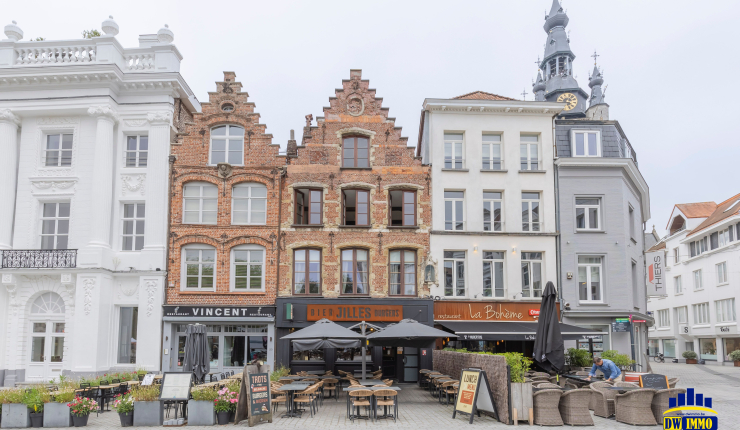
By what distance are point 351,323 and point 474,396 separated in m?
10.7

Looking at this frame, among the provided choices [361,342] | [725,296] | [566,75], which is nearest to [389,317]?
[361,342]

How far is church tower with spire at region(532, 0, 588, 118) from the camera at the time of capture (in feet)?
170

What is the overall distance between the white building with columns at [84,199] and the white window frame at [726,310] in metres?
37.6

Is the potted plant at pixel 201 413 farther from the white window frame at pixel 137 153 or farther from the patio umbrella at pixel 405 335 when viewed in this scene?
the white window frame at pixel 137 153

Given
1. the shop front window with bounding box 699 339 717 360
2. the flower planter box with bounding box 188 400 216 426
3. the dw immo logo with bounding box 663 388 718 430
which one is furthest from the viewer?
the shop front window with bounding box 699 339 717 360

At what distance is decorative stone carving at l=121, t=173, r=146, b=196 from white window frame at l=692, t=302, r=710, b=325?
41.5 m

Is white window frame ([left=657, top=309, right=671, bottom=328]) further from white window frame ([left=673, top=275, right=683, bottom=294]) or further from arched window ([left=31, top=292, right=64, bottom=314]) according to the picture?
arched window ([left=31, top=292, right=64, bottom=314])

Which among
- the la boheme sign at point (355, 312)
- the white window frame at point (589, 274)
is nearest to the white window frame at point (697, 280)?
the white window frame at point (589, 274)

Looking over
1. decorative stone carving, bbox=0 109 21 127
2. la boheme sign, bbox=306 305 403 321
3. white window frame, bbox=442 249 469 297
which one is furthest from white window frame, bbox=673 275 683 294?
decorative stone carving, bbox=0 109 21 127

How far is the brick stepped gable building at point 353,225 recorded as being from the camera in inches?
958

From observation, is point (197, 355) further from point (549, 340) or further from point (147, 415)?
point (549, 340)

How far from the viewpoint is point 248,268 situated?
24516 mm

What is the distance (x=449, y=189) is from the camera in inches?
1018

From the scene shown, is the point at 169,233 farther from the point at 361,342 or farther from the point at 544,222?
the point at 544,222
